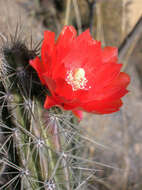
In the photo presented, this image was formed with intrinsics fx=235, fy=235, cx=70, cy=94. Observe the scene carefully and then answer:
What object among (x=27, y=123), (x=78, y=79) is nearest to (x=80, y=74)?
(x=78, y=79)

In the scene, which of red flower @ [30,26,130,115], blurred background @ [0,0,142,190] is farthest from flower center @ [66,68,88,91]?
blurred background @ [0,0,142,190]

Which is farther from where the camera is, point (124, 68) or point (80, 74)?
point (124, 68)

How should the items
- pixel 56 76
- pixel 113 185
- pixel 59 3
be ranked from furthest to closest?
pixel 59 3 → pixel 113 185 → pixel 56 76

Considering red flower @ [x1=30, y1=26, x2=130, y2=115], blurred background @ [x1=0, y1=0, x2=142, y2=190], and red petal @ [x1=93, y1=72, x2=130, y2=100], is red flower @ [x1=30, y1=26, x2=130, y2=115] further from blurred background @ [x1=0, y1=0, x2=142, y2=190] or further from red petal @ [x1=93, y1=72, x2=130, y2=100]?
blurred background @ [x1=0, y1=0, x2=142, y2=190]

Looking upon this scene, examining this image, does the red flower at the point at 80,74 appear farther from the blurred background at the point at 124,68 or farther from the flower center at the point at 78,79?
the blurred background at the point at 124,68

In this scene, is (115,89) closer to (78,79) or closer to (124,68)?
(78,79)

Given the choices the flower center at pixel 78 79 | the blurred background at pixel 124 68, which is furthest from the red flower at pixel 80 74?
the blurred background at pixel 124 68

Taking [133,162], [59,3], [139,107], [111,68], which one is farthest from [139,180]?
[59,3]

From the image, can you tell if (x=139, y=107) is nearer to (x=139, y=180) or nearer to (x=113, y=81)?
(x=139, y=180)
